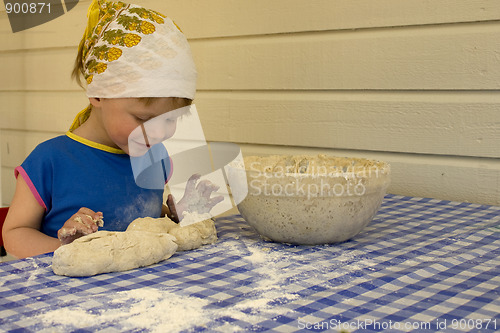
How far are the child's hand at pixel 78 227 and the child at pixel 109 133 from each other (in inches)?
8.0

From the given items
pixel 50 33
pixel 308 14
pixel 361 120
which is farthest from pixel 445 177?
pixel 50 33

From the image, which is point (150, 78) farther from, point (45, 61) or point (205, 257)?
point (45, 61)

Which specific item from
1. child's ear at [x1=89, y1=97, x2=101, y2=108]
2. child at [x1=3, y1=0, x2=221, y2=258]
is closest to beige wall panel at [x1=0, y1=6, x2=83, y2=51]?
child at [x1=3, y1=0, x2=221, y2=258]

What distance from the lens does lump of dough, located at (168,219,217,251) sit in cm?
108

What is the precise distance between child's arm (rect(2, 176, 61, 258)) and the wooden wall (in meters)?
1.02

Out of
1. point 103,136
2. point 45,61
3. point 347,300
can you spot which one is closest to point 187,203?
point 103,136

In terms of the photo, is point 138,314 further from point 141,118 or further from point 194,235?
point 141,118

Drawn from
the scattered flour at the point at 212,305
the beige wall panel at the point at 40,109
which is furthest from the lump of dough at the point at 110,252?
the beige wall panel at the point at 40,109

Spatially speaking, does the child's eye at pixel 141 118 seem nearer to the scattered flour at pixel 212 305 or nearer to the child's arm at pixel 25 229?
the child's arm at pixel 25 229

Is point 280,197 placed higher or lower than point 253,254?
higher

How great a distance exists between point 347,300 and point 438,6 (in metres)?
1.23

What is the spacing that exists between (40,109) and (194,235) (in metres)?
2.39

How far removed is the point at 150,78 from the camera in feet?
4.19

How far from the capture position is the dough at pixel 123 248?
0.90 meters
